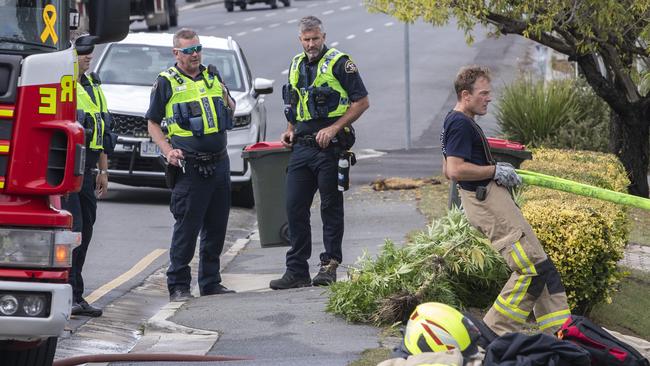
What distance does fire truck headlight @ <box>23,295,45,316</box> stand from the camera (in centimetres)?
606

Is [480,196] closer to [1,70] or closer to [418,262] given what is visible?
[418,262]

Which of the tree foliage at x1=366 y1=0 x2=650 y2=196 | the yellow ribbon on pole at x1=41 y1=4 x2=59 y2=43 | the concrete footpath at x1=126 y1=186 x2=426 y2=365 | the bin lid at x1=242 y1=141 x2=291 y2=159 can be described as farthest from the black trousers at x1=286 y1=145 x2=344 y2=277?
the tree foliage at x1=366 y1=0 x2=650 y2=196

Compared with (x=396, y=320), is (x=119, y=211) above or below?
below

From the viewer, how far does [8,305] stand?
604cm

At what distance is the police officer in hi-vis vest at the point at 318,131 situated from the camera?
9.70m

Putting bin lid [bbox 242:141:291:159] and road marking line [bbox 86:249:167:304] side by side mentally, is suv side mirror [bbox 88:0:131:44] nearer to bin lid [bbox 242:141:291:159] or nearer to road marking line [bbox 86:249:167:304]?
road marking line [bbox 86:249:167:304]

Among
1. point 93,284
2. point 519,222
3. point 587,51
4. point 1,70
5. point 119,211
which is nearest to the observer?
point 1,70

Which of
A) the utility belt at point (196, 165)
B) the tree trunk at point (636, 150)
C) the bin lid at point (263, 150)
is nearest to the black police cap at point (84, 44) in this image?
the utility belt at point (196, 165)

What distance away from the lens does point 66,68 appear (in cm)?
647

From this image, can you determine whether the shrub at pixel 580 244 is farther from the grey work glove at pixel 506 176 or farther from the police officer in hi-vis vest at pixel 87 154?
the police officer in hi-vis vest at pixel 87 154

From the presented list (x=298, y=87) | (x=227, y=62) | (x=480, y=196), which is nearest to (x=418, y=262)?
(x=480, y=196)

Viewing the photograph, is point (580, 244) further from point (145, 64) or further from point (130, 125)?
point (145, 64)

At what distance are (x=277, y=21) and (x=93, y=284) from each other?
3507 cm

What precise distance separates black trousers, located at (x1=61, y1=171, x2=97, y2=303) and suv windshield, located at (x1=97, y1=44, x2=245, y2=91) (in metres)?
5.98
